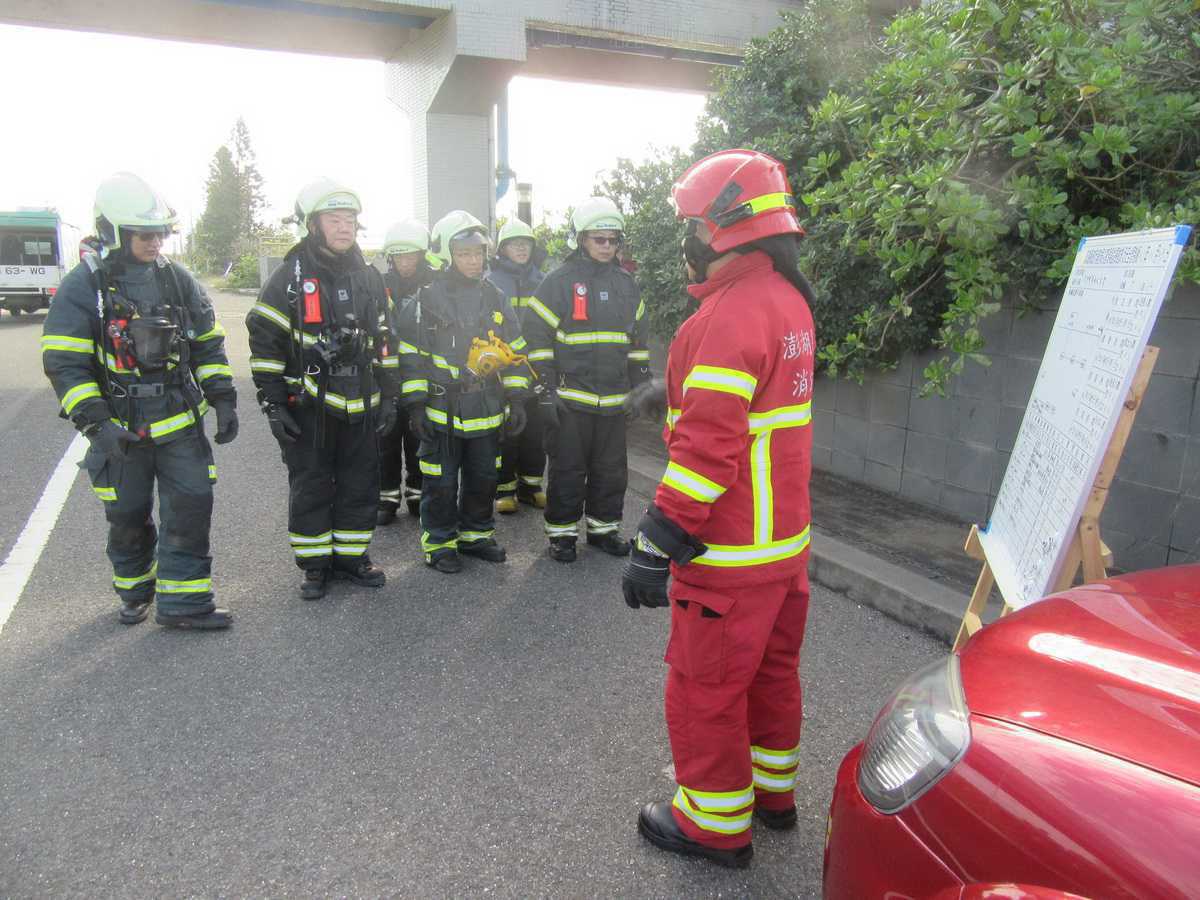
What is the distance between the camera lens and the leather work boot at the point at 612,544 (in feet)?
16.8

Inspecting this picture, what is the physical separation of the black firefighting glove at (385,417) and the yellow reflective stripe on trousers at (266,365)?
599 millimetres

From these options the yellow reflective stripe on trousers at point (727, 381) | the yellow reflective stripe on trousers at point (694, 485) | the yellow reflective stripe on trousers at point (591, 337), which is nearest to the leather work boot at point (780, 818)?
the yellow reflective stripe on trousers at point (694, 485)

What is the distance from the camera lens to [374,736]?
3.14m

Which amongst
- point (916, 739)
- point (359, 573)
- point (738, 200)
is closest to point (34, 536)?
point (359, 573)

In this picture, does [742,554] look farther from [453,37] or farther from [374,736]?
[453,37]

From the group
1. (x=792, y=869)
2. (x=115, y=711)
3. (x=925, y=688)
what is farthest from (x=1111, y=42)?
(x=115, y=711)

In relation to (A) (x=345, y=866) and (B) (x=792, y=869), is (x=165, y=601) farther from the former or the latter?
(B) (x=792, y=869)

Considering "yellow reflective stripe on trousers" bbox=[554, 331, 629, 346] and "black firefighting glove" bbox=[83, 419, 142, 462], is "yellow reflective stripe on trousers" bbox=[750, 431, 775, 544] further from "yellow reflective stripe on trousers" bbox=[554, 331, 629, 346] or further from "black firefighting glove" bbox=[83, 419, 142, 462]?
"black firefighting glove" bbox=[83, 419, 142, 462]

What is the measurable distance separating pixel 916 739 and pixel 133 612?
380 cm

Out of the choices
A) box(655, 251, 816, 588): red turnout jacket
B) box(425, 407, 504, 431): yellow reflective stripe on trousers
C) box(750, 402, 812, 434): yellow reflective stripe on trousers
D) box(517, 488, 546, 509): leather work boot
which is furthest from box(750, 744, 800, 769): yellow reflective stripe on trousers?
box(517, 488, 546, 509): leather work boot

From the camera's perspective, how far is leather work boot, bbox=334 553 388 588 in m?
4.61

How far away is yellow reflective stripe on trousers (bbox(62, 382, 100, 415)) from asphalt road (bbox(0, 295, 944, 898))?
1.11m

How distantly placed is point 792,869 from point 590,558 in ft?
9.03

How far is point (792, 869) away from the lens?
248 centimetres
